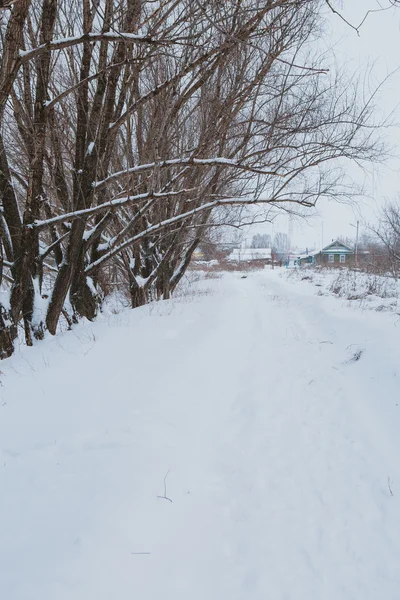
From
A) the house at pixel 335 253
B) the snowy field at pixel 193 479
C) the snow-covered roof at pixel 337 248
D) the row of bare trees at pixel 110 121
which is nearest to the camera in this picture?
the snowy field at pixel 193 479

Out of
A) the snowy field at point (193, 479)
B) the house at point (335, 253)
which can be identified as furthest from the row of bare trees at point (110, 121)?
the house at point (335, 253)

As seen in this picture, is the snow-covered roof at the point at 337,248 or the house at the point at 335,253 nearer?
the house at the point at 335,253

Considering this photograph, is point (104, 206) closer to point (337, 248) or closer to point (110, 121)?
point (110, 121)

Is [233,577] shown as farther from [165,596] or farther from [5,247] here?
[5,247]

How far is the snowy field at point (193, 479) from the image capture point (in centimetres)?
152

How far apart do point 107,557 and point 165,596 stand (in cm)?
32

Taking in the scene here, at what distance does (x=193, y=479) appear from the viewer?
2.19 meters

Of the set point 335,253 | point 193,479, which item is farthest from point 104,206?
point 335,253

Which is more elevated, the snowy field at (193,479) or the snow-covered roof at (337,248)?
the snow-covered roof at (337,248)

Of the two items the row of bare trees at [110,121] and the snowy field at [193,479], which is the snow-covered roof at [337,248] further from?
the snowy field at [193,479]

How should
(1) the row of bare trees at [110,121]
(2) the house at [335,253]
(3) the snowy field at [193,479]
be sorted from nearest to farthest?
(3) the snowy field at [193,479] → (1) the row of bare trees at [110,121] → (2) the house at [335,253]

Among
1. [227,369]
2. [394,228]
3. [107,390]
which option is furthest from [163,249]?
[394,228]

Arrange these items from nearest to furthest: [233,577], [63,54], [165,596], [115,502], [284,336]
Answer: [165,596], [233,577], [115,502], [63,54], [284,336]

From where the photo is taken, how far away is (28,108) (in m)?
5.51
